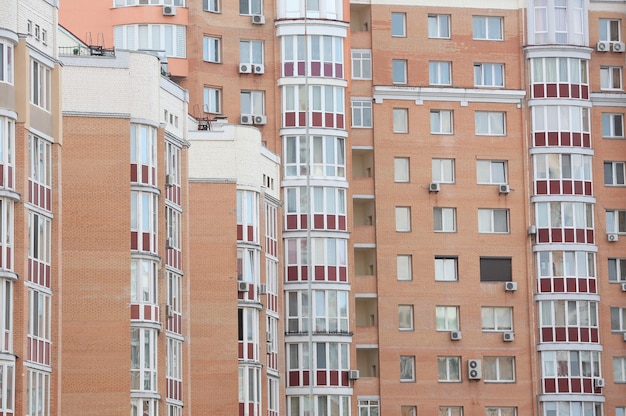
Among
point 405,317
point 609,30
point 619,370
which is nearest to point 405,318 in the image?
point 405,317

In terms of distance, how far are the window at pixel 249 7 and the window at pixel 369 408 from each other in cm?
1953

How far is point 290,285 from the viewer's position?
99.2 m

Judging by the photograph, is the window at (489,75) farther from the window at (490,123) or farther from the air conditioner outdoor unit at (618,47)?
the air conditioner outdoor unit at (618,47)

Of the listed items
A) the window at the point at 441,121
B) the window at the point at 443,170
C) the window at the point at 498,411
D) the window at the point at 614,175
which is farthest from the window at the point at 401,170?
the window at the point at 498,411

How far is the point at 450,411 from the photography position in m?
103

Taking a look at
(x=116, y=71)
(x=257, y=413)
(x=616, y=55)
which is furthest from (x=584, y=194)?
(x=116, y=71)

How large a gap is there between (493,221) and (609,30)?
11870 millimetres

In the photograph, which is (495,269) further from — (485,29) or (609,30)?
(609,30)

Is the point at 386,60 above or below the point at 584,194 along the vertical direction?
above

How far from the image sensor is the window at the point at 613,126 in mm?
107188

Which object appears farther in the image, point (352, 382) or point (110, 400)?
point (352, 382)

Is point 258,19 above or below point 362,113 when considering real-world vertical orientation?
above

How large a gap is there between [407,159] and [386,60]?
5045 mm

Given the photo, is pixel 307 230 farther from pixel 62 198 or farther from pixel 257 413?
pixel 62 198
